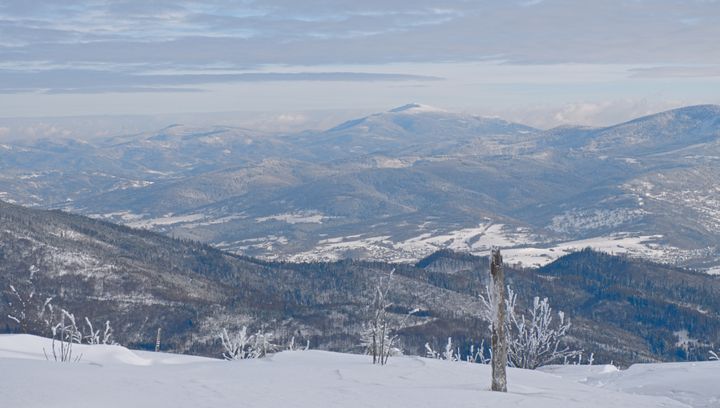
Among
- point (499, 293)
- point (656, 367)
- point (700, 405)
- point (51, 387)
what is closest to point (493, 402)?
point (499, 293)

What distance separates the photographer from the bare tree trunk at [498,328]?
3288cm

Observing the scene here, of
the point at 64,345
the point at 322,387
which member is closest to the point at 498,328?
the point at 322,387

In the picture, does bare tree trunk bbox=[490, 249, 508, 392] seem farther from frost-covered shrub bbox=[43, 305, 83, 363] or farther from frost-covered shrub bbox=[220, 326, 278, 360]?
frost-covered shrub bbox=[220, 326, 278, 360]

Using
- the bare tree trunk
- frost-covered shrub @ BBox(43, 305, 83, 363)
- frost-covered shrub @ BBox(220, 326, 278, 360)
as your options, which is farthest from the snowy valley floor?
frost-covered shrub @ BBox(220, 326, 278, 360)

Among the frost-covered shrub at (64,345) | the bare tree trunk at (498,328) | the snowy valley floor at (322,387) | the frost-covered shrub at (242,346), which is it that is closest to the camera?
the snowy valley floor at (322,387)

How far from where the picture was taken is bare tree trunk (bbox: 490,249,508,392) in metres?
32.9

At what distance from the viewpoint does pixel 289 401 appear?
1177 inches

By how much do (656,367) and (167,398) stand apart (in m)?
33.9

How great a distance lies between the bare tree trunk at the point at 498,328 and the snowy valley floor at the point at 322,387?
82cm

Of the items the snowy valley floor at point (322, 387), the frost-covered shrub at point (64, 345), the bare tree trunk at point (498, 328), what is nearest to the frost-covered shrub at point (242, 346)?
the frost-covered shrub at point (64, 345)

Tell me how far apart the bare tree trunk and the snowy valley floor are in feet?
2.71

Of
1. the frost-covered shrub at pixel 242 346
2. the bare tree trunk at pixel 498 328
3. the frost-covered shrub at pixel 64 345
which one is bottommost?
the frost-covered shrub at pixel 242 346

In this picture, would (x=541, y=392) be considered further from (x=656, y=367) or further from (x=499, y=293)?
(x=656, y=367)

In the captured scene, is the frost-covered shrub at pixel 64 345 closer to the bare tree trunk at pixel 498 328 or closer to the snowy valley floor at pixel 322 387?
the snowy valley floor at pixel 322 387
